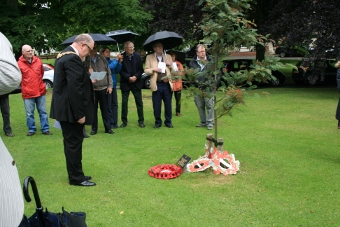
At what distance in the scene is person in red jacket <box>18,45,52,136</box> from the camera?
10023mm

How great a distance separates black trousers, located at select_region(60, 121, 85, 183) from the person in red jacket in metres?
4.09

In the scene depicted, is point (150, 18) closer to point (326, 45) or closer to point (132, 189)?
point (326, 45)

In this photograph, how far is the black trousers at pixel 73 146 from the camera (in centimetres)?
635

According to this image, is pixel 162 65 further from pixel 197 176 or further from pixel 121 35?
pixel 197 176

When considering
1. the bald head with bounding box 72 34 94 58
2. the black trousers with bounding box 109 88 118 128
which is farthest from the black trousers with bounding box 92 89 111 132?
the bald head with bounding box 72 34 94 58

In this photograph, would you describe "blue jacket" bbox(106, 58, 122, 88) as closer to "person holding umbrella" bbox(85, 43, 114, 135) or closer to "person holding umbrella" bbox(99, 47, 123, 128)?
"person holding umbrella" bbox(99, 47, 123, 128)

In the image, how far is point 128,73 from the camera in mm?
10992

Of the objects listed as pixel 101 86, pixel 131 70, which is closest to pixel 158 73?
pixel 131 70

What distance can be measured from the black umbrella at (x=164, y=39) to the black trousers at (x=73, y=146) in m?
4.62

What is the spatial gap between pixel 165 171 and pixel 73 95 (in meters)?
1.92

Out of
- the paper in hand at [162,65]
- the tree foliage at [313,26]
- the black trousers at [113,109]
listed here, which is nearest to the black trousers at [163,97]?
the paper in hand at [162,65]

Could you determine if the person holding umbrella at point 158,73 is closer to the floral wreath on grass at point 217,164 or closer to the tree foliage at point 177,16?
the floral wreath on grass at point 217,164

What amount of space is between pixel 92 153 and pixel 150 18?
1399cm

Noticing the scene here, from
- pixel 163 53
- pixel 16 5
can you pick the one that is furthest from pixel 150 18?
pixel 163 53
